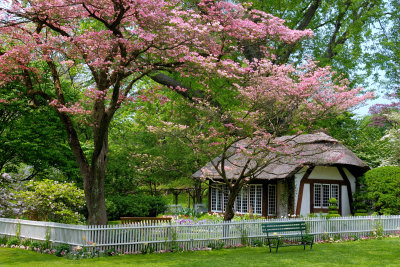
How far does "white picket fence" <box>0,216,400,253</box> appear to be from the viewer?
532 inches

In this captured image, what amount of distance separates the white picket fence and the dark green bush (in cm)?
835

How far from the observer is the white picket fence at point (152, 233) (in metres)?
13.5

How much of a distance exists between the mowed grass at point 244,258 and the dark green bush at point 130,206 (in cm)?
1001

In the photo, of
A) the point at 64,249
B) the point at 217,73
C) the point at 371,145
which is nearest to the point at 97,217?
the point at 64,249

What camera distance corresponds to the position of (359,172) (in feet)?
84.1

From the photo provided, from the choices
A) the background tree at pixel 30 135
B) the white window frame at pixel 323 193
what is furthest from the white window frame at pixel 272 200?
the background tree at pixel 30 135

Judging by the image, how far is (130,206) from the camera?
25547 mm

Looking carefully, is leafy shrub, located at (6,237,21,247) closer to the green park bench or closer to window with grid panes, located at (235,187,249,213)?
the green park bench

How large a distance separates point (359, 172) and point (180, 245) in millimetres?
14605

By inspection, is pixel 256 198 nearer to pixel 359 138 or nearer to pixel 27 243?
pixel 359 138

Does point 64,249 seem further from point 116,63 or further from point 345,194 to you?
point 345,194

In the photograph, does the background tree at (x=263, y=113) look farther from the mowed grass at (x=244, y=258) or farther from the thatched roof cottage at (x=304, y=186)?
the thatched roof cottage at (x=304, y=186)

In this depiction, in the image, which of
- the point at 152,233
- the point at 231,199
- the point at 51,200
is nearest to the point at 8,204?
the point at 51,200

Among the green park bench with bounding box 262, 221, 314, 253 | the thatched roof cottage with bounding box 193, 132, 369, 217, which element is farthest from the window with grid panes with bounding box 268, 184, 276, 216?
the green park bench with bounding box 262, 221, 314, 253
